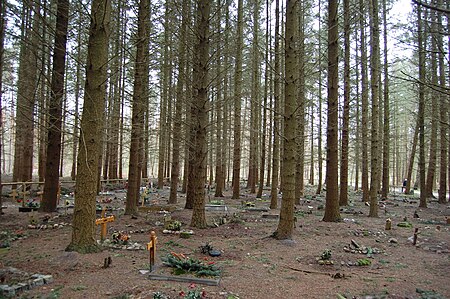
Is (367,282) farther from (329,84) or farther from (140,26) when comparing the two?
(140,26)

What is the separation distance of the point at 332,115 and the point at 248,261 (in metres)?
6.74

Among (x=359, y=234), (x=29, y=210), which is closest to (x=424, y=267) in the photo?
(x=359, y=234)

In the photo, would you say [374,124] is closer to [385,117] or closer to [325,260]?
[385,117]

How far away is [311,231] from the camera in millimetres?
Answer: 9125

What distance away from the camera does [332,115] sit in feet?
36.5

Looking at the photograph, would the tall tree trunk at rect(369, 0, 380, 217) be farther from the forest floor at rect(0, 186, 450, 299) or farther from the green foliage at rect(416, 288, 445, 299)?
the green foliage at rect(416, 288, 445, 299)

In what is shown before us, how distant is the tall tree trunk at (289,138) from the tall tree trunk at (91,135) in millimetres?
4216

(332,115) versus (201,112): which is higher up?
(332,115)

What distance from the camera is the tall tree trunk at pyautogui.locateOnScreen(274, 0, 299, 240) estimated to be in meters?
7.80

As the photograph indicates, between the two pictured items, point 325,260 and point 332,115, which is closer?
point 325,260

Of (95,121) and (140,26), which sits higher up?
(140,26)

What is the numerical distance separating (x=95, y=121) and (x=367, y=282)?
5419mm

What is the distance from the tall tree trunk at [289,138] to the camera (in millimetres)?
7805

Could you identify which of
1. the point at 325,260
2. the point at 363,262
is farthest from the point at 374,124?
the point at 325,260
